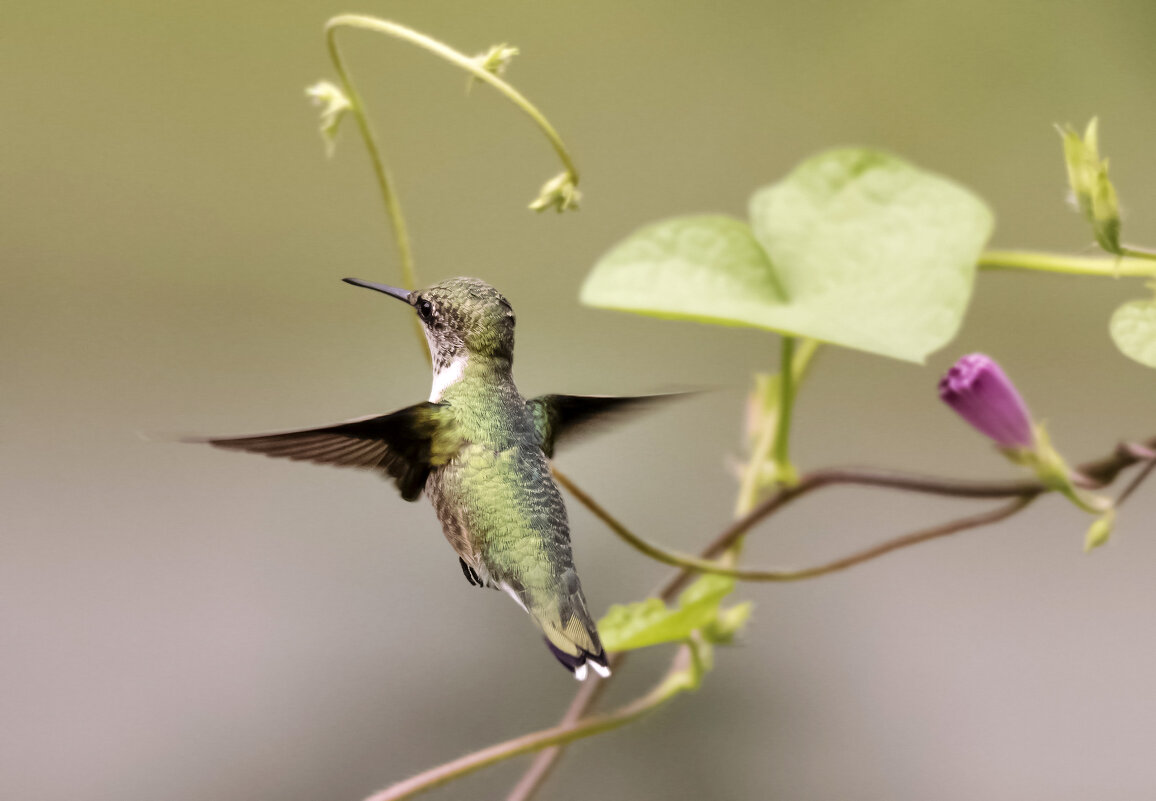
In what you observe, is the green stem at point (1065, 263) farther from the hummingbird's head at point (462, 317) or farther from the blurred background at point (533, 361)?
the blurred background at point (533, 361)

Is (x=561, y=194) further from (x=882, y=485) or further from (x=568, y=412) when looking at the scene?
(x=882, y=485)

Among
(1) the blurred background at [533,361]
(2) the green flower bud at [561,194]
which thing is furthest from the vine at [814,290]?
(1) the blurred background at [533,361]

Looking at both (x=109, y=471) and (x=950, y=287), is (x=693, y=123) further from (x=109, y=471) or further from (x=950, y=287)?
(x=950, y=287)

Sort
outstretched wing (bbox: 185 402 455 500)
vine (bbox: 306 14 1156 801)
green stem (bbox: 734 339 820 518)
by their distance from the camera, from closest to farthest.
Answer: outstretched wing (bbox: 185 402 455 500), vine (bbox: 306 14 1156 801), green stem (bbox: 734 339 820 518)

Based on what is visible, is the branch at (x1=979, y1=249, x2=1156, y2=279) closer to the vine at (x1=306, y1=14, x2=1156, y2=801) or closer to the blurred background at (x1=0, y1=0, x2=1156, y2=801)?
the vine at (x1=306, y1=14, x2=1156, y2=801)

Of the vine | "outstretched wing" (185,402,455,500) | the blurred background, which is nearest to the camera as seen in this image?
"outstretched wing" (185,402,455,500)

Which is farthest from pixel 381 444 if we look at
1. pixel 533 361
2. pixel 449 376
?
pixel 533 361

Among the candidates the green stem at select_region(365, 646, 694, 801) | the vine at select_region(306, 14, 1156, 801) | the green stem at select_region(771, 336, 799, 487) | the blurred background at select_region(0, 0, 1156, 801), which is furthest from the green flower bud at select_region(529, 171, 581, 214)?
the blurred background at select_region(0, 0, 1156, 801)
